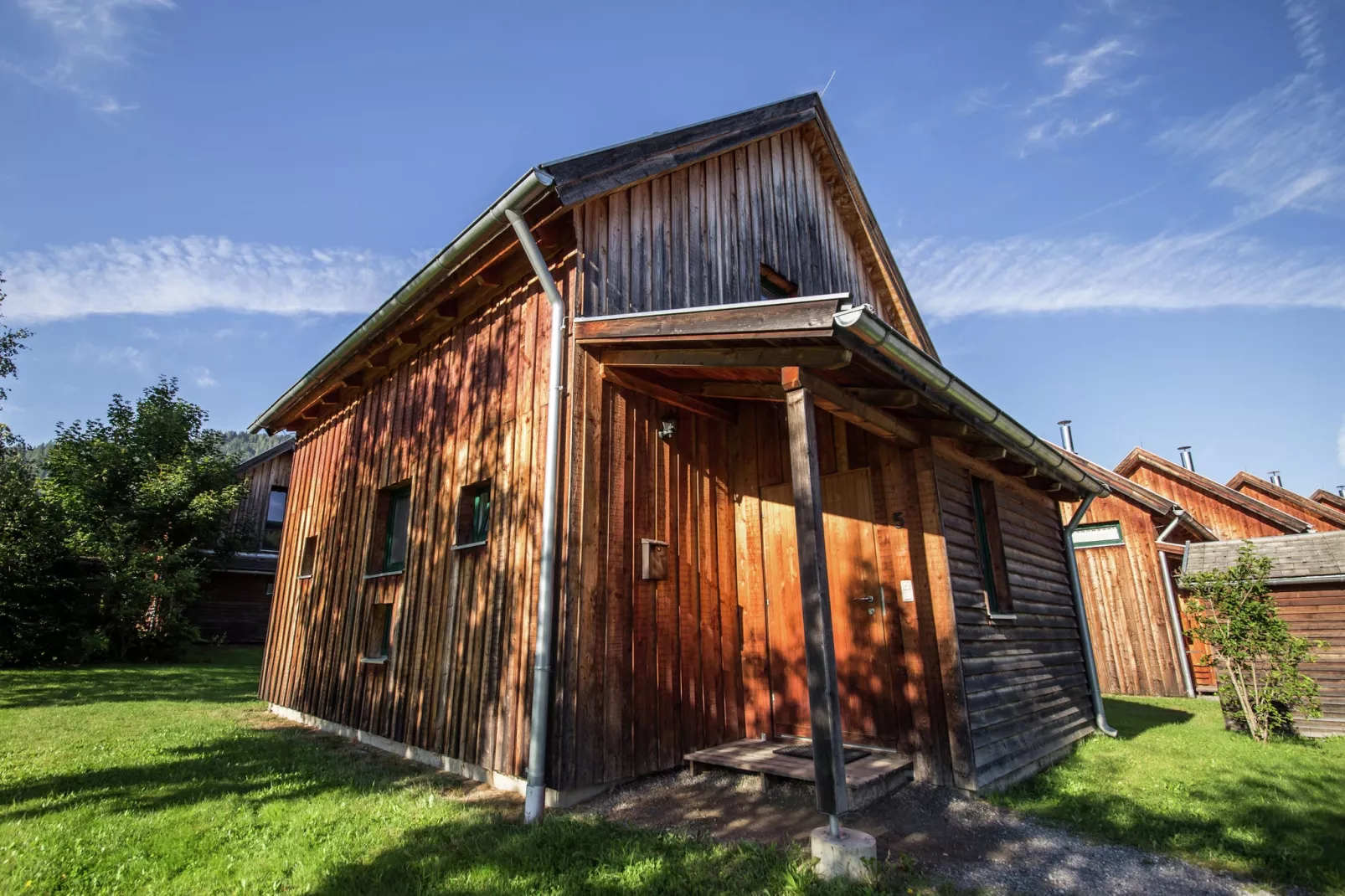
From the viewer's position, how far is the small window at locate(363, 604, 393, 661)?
7.31 metres

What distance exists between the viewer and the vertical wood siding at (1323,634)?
6.98 m

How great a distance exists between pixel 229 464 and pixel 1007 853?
23.4 m

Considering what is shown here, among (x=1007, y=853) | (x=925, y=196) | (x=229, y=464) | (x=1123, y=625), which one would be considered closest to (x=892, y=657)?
(x=1007, y=853)

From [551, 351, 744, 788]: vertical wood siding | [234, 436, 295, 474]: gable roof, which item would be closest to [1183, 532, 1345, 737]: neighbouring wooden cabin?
[551, 351, 744, 788]: vertical wood siding

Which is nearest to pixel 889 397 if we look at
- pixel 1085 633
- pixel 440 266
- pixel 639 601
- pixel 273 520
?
pixel 639 601

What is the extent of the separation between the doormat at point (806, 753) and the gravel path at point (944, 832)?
15.5 inches

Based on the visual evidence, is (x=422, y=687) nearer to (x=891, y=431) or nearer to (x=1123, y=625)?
(x=891, y=431)

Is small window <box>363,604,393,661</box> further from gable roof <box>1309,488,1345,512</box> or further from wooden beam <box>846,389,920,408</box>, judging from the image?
gable roof <box>1309,488,1345,512</box>

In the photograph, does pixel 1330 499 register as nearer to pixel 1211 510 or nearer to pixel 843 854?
pixel 1211 510

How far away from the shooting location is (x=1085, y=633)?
26.8ft

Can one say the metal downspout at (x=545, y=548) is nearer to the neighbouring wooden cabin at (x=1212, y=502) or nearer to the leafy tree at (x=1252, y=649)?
the leafy tree at (x=1252, y=649)

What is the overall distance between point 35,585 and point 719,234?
1909 cm

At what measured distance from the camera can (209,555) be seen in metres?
19.6

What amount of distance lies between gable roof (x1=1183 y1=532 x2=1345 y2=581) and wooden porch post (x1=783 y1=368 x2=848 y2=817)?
6826mm
